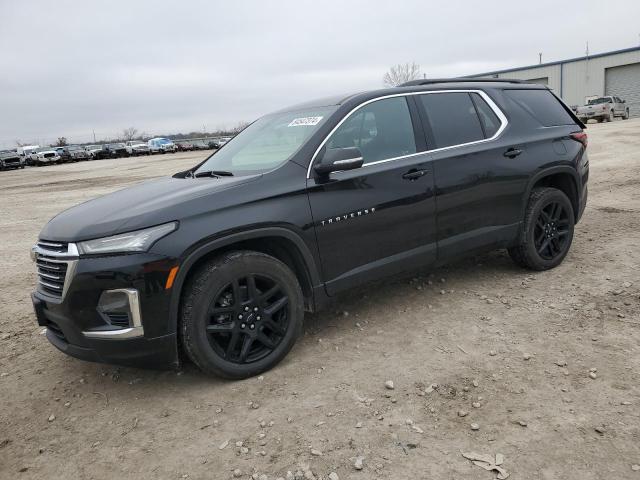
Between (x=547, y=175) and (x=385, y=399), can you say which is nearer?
(x=385, y=399)

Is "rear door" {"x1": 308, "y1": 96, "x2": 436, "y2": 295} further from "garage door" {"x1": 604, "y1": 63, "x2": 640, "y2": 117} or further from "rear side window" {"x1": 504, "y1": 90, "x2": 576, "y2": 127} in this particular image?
"garage door" {"x1": 604, "y1": 63, "x2": 640, "y2": 117}

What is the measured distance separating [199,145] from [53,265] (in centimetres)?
5671

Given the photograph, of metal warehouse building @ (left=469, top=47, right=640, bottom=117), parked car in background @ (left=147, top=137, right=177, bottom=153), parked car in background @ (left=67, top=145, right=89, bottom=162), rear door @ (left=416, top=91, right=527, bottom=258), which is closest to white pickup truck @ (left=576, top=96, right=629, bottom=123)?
metal warehouse building @ (left=469, top=47, right=640, bottom=117)

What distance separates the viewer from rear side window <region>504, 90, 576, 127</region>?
4.76 metres

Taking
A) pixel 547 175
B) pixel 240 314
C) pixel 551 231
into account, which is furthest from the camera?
pixel 551 231

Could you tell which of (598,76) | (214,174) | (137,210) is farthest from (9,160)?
(598,76)

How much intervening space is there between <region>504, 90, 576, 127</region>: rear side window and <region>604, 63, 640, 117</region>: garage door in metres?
45.9

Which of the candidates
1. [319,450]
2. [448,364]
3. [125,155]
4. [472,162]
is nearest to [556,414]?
[448,364]

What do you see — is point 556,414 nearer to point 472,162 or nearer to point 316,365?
point 316,365

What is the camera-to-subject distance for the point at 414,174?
385 cm

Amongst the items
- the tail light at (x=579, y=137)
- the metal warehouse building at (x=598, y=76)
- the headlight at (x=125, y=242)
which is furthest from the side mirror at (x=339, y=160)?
the metal warehouse building at (x=598, y=76)

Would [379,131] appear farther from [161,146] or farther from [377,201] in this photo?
[161,146]

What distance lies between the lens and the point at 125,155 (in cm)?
5081

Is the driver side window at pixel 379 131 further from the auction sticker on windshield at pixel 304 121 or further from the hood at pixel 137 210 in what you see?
the hood at pixel 137 210
